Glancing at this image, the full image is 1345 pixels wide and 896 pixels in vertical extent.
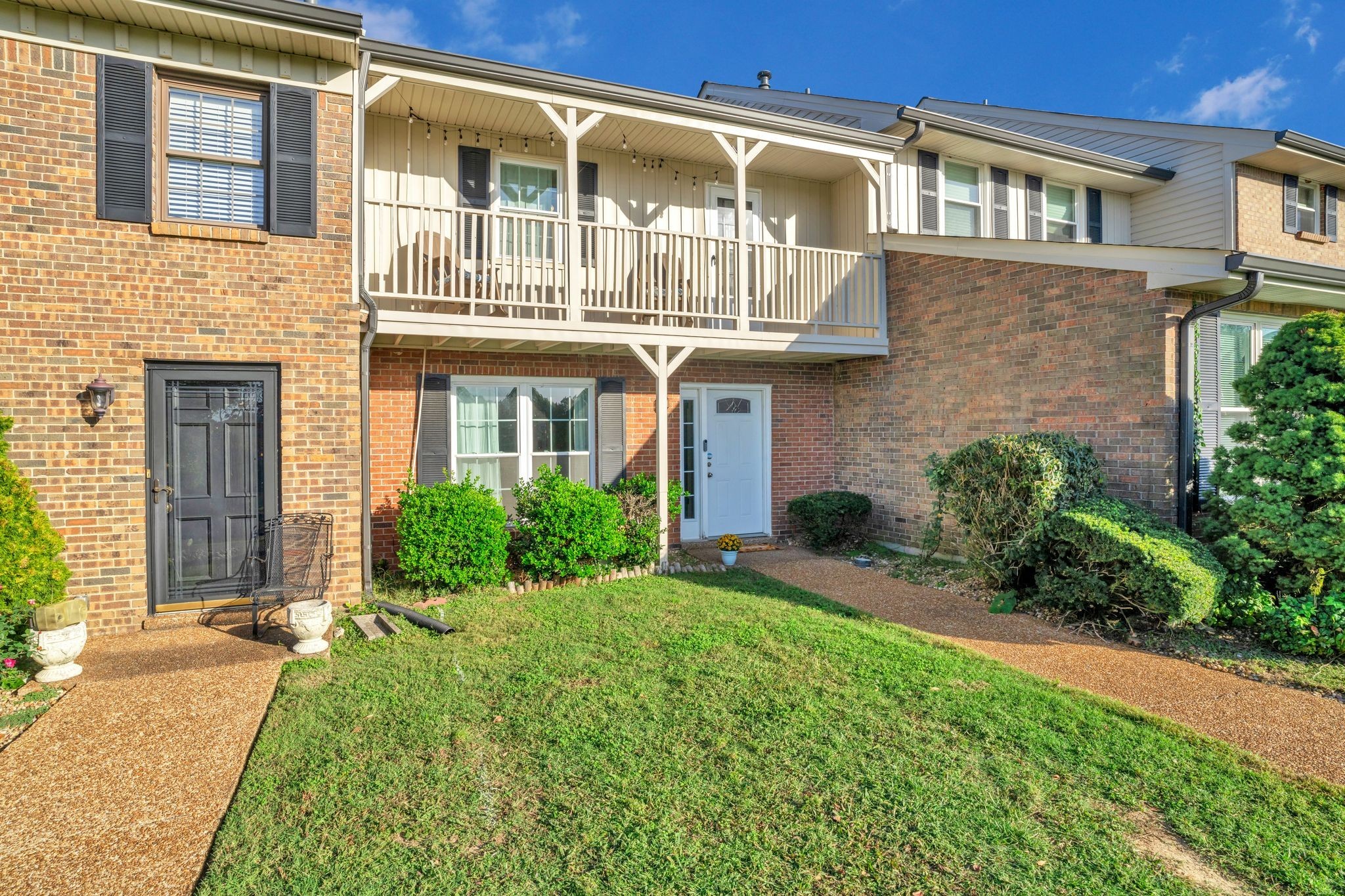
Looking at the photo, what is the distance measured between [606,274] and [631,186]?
2.10 meters

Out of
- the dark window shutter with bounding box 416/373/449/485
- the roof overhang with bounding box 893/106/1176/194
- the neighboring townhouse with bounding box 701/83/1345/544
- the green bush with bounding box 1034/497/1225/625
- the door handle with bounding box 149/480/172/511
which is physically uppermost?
the roof overhang with bounding box 893/106/1176/194

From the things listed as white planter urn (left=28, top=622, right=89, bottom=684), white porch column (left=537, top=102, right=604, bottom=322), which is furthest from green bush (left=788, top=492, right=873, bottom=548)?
white planter urn (left=28, top=622, right=89, bottom=684)

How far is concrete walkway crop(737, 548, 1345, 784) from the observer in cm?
410

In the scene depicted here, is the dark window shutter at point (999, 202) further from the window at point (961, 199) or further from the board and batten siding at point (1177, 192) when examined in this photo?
the board and batten siding at point (1177, 192)

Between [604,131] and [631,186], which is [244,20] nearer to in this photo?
[604,131]

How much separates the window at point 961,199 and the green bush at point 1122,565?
556cm

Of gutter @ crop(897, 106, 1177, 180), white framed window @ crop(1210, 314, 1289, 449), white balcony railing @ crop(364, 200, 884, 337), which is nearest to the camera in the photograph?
white framed window @ crop(1210, 314, 1289, 449)

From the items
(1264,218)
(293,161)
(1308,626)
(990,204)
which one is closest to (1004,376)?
(1308,626)

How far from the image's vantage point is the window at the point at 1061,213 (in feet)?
38.4

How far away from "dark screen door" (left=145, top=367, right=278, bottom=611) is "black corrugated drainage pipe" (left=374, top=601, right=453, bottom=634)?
1.25m

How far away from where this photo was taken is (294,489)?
6367 millimetres

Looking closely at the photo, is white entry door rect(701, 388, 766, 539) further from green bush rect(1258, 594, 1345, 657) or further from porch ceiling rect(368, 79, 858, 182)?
green bush rect(1258, 594, 1345, 657)

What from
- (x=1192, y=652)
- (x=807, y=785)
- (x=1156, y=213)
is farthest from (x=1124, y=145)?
(x=807, y=785)

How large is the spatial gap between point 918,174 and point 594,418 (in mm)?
5959
